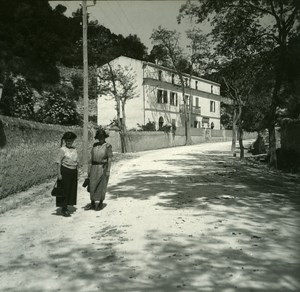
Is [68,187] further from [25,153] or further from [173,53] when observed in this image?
[173,53]

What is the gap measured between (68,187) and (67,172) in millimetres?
300

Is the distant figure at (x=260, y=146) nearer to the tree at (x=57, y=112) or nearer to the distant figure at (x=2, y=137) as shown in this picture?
the tree at (x=57, y=112)

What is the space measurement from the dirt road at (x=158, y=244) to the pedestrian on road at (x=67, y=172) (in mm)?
341

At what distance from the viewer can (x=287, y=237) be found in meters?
6.14

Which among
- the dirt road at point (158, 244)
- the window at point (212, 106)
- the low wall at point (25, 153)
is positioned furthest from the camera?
the window at point (212, 106)

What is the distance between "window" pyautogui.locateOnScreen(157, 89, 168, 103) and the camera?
165ft

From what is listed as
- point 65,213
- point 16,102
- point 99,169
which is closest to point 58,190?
point 65,213

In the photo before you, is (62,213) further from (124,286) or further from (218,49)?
(218,49)

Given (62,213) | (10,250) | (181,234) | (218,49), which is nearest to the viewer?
(10,250)

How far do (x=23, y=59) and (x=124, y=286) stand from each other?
41.5m

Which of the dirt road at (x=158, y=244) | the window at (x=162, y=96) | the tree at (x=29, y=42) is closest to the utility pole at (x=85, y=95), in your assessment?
the dirt road at (x=158, y=244)

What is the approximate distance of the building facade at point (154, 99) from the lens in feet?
155

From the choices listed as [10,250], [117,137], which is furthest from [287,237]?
[117,137]

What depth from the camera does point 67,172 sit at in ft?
27.3
